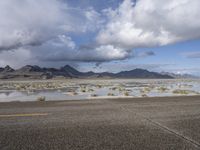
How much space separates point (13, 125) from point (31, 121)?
A: 0.59 meters

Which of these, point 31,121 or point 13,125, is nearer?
point 13,125

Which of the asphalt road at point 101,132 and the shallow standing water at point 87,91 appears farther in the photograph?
the shallow standing water at point 87,91

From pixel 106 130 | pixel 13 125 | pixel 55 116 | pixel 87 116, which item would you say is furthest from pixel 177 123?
pixel 13 125

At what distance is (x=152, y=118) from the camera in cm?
712

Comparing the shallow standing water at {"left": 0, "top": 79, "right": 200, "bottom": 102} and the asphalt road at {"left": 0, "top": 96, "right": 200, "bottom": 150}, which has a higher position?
the asphalt road at {"left": 0, "top": 96, "right": 200, "bottom": 150}

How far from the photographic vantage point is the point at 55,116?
756 cm

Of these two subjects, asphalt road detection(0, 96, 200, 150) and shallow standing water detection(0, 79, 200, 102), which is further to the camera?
shallow standing water detection(0, 79, 200, 102)

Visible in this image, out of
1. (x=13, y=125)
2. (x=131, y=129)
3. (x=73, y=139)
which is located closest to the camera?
(x=73, y=139)

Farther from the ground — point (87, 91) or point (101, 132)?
point (101, 132)

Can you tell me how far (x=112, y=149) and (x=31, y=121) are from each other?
3393 millimetres

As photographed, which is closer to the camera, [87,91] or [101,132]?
[101,132]

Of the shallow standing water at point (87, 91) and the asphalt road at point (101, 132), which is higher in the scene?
the asphalt road at point (101, 132)

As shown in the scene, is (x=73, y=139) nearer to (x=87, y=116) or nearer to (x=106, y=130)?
(x=106, y=130)

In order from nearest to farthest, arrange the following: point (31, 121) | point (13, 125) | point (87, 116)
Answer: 1. point (13, 125)
2. point (31, 121)
3. point (87, 116)
